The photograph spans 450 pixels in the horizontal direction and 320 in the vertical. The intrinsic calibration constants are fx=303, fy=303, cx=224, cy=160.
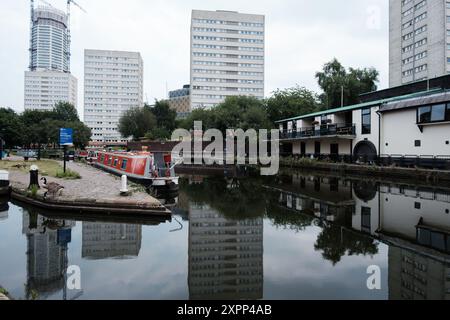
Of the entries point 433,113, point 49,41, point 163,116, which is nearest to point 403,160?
point 433,113

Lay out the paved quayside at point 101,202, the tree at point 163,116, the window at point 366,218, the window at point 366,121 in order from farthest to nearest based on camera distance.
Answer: the tree at point 163,116 < the window at point 366,121 < the paved quayside at point 101,202 < the window at point 366,218

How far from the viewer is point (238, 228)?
8.95 metres

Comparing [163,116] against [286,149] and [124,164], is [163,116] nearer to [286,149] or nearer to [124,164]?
[286,149]

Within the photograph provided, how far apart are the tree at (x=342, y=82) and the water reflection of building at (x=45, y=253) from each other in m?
44.9

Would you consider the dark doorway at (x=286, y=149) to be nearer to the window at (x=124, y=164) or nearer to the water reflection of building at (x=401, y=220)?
the water reflection of building at (x=401, y=220)

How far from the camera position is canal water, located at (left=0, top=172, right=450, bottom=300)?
508 centimetres

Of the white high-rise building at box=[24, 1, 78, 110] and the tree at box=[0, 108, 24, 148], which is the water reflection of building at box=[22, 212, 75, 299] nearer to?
the tree at box=[0, 108, 24, 148]

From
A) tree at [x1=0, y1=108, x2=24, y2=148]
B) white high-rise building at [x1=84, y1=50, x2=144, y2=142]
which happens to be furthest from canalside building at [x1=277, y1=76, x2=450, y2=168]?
white high-rise building at [x1=84, y1=50, x2=144, y2=142]

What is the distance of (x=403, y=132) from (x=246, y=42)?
68.7 metres

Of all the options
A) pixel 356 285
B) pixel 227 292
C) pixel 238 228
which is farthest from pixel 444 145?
pixel 227 292

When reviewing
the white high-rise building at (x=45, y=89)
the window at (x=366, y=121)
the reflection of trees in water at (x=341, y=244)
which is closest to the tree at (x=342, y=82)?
the window at (x=366, y=121)

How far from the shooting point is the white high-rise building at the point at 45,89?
130 meters

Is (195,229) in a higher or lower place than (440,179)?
lower
